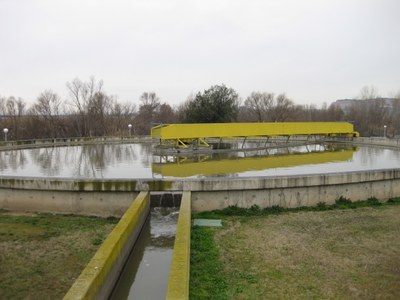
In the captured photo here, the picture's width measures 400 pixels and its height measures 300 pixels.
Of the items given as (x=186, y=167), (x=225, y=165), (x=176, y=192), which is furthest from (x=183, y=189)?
(x=225, y=165)

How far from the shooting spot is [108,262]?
6113 millimetres

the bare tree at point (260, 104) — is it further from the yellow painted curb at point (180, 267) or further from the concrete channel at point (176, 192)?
the yellow painted curb at point (180, 267)

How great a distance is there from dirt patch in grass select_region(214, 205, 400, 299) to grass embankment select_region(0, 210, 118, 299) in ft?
9.90

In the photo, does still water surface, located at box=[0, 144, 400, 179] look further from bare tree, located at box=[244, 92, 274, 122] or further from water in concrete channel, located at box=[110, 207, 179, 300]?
bare tree, located at box=[244, 92, 274, 122]

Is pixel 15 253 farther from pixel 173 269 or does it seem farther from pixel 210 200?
pixel 210 200

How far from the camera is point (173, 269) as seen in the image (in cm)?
572

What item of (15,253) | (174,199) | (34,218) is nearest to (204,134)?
(174,199)

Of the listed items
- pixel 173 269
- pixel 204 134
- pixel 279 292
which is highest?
pixel 204 134

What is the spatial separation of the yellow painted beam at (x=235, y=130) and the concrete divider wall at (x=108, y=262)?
13.0 meters

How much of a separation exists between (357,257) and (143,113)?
69.2 metres

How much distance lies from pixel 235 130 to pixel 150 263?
17.6m

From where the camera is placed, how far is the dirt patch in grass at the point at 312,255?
19.6 ft

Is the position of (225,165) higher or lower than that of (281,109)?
lower

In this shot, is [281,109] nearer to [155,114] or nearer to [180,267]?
[155,114]
